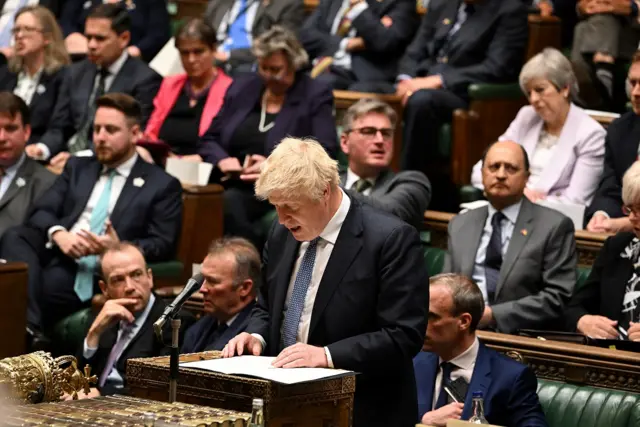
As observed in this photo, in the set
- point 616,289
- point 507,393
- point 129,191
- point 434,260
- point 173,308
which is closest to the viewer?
point 173,308

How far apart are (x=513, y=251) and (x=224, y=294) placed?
3.64 feet

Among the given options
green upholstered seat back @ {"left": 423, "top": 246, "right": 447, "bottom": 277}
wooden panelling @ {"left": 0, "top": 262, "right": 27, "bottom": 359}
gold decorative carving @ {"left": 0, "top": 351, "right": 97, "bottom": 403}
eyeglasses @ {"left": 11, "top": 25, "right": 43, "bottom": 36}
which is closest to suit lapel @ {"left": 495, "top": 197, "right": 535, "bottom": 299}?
green upholstered seat back @ {"left": 423, "top": 246, "right": 447, "bottom": 277}

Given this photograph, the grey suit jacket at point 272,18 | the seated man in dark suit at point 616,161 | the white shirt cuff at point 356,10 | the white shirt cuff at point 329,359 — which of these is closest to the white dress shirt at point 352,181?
the seated man in dark suit at point 616,161

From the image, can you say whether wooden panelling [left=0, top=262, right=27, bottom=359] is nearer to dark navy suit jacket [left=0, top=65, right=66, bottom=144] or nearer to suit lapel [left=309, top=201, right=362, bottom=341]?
dark navy suit jacket [left=0, top=65, right=66, bottom=144]

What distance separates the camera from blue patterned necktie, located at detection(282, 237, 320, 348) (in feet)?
10.5

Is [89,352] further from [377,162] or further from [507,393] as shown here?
[507,393]

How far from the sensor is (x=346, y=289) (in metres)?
3.15

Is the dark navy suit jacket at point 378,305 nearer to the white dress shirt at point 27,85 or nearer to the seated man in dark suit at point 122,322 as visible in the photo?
the seated man in dark suit at point 122,322

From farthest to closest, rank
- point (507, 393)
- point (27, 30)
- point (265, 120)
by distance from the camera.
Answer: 1. point (27, 30)
2. point (265, 120)
3. point (507, 393)

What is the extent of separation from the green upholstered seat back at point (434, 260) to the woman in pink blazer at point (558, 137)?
464mm

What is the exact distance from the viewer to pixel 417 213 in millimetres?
4848

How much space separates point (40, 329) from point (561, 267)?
6.91 ft

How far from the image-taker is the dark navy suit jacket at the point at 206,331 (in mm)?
4172

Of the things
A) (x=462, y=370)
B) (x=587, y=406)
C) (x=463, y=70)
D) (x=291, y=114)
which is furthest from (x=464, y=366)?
(x=463, y=70)
